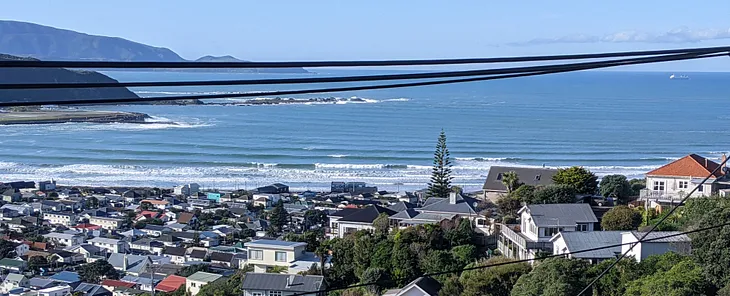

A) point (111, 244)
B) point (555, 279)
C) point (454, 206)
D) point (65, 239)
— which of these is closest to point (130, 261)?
point (111, 244)

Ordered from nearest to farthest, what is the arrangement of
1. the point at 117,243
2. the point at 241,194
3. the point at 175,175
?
1. the point at 117,243
2. the point at 241,194
3. the point at 175,175

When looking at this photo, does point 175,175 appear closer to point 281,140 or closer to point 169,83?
point 281,140

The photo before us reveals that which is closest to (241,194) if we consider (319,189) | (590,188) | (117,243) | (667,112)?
(319,189)

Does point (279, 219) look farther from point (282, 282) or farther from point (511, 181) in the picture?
point (282, 282)

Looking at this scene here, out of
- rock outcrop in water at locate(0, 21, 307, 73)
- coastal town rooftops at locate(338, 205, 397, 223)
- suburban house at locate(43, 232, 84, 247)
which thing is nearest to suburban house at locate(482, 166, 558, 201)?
coastal town rooftops at locate(338, 205, 397, 223)

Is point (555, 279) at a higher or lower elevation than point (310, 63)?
lower

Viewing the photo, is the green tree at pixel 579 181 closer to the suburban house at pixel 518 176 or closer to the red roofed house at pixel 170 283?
the suburban house at pixel 518 176
